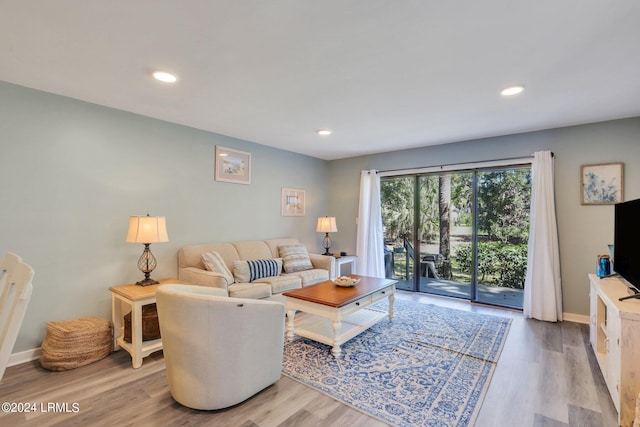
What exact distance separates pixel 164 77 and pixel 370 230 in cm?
378

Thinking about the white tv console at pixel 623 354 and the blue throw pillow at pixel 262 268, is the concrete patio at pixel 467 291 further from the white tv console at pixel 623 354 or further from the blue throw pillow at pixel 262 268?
the blue throw pillow at pixel 262 268

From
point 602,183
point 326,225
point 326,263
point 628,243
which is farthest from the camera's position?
point 326,225

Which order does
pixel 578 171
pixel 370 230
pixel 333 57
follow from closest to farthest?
1. pixel 333 57
2. pixel 578 171
3. pixel 370 230

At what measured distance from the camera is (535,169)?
3.74 m

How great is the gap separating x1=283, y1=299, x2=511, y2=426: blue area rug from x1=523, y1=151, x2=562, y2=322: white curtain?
1.84 ft

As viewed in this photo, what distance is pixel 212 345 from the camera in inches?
72.6

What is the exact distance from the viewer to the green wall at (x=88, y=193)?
2533 millimetres

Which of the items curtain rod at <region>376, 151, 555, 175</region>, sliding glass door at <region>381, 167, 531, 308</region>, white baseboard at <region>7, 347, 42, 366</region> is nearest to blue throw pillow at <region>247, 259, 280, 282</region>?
white baseboard at <region>7, 347, 42, 366</region>

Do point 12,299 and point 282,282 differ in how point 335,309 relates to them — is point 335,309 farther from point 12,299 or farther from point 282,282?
point 12,299

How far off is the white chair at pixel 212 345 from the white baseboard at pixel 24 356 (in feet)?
5.15

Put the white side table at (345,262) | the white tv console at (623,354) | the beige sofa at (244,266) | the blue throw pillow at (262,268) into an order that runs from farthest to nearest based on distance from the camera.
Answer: the white side table at (345,262) → the blue throw pillow at (262,268) → the beige sofa at (244,266) → the white tv console at (623,354)

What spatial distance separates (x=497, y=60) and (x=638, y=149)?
2.54 m

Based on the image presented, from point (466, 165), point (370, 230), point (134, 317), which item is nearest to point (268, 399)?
point (134, 317)

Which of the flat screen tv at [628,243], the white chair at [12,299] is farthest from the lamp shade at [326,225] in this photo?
the white chair at [12,299]
